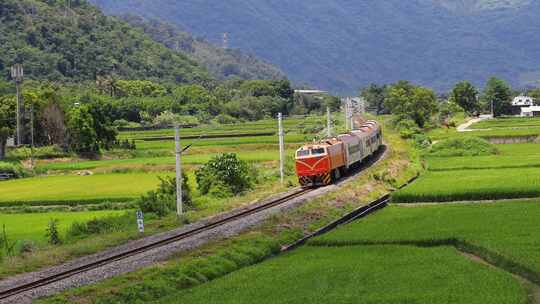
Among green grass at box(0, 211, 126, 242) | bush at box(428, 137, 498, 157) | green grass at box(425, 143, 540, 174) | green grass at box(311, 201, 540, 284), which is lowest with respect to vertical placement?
green grass at box(0, 211, 126, 242)

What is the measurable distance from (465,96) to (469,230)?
165757 millimetres

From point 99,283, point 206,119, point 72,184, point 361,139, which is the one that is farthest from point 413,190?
point 206,119

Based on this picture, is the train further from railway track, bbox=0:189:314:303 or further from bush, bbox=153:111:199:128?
bush, bbox=153:111:199:128

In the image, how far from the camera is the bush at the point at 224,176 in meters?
53.9

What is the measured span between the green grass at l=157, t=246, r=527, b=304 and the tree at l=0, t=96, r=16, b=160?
7404 cm

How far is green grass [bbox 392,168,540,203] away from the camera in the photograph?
46406mm

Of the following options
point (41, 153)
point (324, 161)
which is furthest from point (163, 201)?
point (41, 153)

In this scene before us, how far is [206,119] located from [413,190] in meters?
118

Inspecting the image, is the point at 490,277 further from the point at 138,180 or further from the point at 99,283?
the point at 138,180

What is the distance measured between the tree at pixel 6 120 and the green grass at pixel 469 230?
213 feet

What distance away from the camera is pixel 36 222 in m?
48.6

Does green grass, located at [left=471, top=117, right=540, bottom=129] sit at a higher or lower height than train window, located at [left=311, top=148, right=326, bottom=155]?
higher

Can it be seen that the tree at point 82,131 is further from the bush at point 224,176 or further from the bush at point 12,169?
the bush at point 224,176

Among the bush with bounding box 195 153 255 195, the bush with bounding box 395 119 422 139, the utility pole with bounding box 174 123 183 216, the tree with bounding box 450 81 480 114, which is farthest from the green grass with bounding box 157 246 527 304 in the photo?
the tree with bounding box 450 81 480 114
